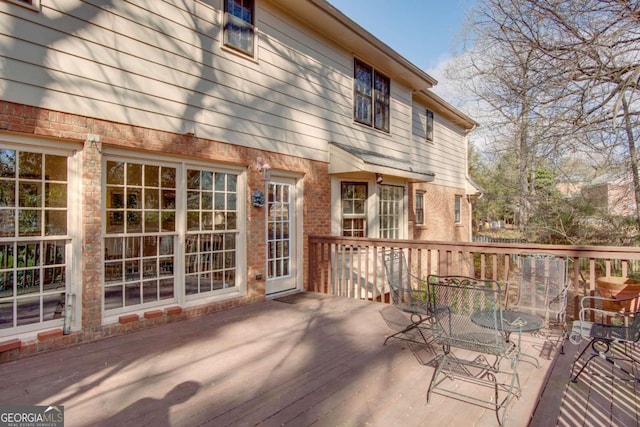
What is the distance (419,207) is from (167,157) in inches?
335

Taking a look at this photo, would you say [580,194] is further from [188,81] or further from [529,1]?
[188,81]

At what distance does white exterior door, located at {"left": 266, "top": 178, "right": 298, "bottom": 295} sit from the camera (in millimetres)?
6320

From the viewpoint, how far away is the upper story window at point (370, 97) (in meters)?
8.30

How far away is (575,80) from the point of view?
5773 millimetres

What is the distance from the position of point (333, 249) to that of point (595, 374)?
12.9ft

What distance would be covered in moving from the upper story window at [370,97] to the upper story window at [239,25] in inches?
120

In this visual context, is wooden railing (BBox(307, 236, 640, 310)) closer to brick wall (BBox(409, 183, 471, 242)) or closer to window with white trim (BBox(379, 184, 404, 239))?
window with white trim (BBox(379, 184, 404, 239))

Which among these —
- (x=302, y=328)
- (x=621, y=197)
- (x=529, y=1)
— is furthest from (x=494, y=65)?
(x=302, y=328)

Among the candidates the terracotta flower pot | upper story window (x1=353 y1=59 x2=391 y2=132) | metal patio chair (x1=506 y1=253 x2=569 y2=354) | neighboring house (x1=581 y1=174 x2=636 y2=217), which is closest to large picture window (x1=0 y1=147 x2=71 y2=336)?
metal patio chair (x1=506 y1=253 x2=569 y2=354)

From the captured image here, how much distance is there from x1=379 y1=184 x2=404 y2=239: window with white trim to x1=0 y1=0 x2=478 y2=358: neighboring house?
75 centimetres

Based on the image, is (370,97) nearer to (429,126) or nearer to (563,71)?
(563,71)

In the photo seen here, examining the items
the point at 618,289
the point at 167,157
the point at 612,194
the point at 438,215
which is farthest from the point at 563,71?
the point at 438,215

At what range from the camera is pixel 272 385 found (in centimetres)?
300

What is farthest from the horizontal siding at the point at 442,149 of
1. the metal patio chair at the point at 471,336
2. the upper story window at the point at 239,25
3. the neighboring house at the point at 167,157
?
the metal patio chair at the point at 471,336
